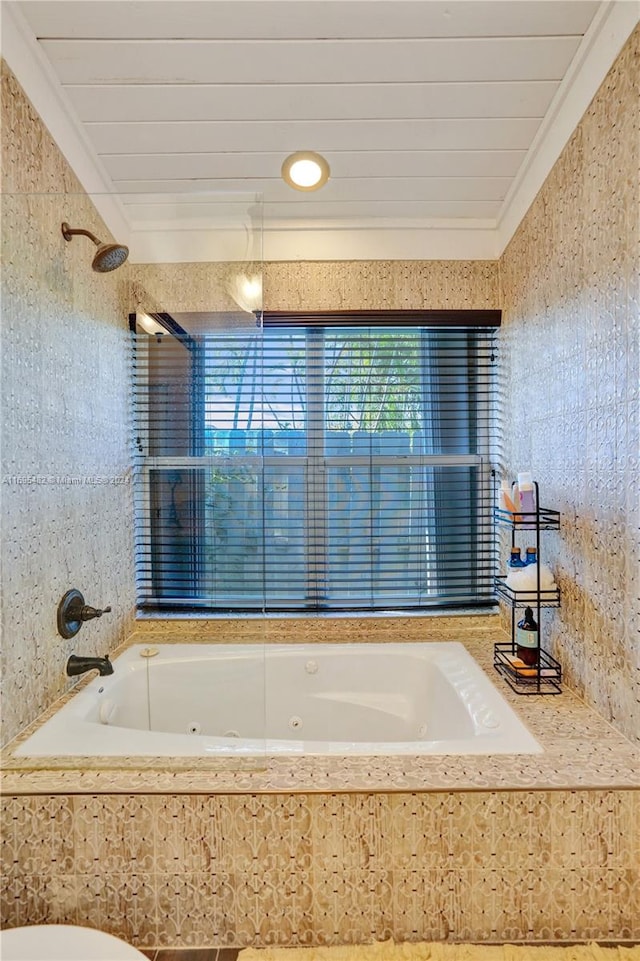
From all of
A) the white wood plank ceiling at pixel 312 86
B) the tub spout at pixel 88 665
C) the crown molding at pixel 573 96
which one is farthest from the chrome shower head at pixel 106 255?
the crown molding at pixel 573 96

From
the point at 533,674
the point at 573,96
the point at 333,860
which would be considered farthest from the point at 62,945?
the point at 573,96

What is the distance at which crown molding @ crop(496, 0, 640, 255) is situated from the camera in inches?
46.6

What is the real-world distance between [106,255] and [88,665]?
57.2 inches

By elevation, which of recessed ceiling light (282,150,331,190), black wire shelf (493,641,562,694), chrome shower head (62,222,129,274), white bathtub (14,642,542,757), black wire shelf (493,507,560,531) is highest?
recessed ceiling light (282,150,331,190)

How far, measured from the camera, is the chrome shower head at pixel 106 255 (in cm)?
161

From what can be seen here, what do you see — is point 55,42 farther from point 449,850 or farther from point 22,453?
point 449,850

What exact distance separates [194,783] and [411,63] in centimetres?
203

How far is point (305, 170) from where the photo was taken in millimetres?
1601

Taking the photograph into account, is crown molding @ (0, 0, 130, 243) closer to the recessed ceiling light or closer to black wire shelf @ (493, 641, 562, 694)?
the recessed ceiling light

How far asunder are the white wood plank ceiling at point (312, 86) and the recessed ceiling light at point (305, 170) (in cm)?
10

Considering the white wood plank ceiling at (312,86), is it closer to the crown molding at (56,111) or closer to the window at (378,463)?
the crown molding at (56,111)

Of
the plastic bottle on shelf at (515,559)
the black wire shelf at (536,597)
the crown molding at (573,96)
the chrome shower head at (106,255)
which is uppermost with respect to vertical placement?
the crown molding at (573,96)

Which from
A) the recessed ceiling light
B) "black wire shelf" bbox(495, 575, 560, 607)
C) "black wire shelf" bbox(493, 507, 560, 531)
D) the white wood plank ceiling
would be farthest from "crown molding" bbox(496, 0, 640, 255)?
"black wire shelf" bbox(495, 575, 560, 607)

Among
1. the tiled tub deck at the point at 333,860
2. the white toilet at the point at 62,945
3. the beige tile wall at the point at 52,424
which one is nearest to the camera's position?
the white toilet at the point at 62,945
